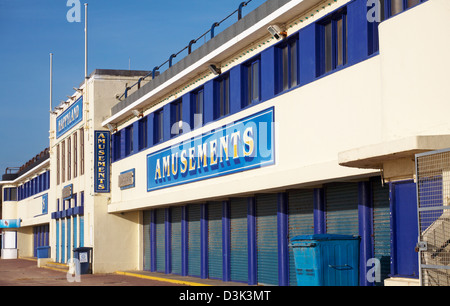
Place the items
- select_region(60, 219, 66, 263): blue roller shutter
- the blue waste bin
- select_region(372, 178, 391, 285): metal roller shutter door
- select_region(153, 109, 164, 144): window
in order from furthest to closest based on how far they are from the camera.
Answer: select_region(60, 219, 66, 263): blue roller shutter
the blue waste bin
select_region(153, 109, 164, 144): window
select_region(372, 178, 391, 285): metal roller shutter door

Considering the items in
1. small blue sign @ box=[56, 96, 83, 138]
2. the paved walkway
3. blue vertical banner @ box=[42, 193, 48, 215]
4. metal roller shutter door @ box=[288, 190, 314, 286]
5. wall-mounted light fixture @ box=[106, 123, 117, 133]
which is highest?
small blue sign @ box=[56, 96, 83, 138]

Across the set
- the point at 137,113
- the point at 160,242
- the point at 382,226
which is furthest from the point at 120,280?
the point at 382,226

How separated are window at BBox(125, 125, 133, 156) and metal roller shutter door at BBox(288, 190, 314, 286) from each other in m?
12.5

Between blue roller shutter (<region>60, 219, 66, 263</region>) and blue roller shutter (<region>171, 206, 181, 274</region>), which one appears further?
blue roller shutter (<region>60, 219, 66, 263</region>)

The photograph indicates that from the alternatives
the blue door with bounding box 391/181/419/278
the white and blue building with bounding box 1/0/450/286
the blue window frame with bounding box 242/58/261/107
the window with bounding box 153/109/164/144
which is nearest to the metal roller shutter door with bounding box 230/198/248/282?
the white and blue building with bounding box 1/0/450/286

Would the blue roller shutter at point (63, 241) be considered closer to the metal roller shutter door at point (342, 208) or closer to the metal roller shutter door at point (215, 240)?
the metal roller shutter door at point (215, 240)

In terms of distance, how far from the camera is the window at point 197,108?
23497mm

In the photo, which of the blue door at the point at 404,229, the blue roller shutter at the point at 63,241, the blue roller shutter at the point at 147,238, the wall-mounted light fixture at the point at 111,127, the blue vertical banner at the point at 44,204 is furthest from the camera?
the blue vertical banner at the point at 44,204

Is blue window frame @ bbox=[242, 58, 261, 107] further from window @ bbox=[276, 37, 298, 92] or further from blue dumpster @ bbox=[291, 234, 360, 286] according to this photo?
blue dumpster @ bbox=[291, 234, 360, 286]

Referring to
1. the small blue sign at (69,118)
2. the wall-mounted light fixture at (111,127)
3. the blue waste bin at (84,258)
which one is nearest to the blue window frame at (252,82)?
the wall-mounted light fixture at (111,127)

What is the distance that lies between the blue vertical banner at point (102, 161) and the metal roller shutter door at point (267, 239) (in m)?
12.5

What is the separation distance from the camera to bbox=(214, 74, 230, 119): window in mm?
21797

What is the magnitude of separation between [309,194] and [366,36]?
190 inches
